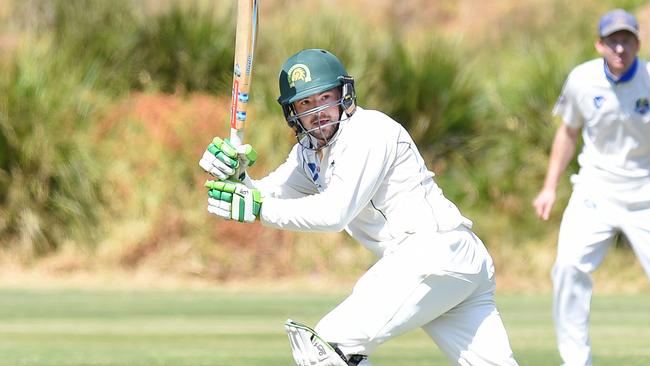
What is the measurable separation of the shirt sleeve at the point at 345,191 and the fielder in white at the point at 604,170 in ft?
8.44

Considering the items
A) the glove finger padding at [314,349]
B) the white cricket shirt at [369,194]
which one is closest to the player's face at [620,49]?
the white cricket shirt at [369,194]

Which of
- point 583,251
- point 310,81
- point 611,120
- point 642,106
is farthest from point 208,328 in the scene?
point 310,81

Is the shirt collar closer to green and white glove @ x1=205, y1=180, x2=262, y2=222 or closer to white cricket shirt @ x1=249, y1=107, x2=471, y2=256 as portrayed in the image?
white cricket shirt @ x1=249, y1=107, x2=471, y2=256

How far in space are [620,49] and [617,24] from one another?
0.15 metres

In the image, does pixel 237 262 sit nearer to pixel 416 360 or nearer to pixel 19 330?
pixel 19 330

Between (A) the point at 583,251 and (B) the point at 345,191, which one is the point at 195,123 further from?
(B) the point at 345,191

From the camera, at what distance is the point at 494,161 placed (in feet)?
52.7

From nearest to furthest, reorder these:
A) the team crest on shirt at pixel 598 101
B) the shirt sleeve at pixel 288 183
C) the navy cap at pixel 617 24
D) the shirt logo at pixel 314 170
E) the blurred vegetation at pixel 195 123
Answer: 1. the shirt logo at pixel 314 170
2. the shirt sleeve at pixel 288 183
3. the navy cap at pixel 617 24
4. the team crest on shirt at pixel 598 101
5. the blurred vegetation at pixel 195 123

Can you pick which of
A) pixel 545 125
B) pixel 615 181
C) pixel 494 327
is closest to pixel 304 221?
pixel 494 327

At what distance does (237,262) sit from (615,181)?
26.0ft

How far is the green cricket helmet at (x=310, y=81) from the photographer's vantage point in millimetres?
5000

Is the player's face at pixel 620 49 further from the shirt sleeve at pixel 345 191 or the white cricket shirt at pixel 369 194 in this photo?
the shirt sleeve at pixel 345 191

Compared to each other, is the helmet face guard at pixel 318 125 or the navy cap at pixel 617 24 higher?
the navy cap at pixel 617 24

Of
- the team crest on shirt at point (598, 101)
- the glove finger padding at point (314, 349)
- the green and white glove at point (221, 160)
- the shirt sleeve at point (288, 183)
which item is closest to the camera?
the glove finger padding at point (314, 349)
